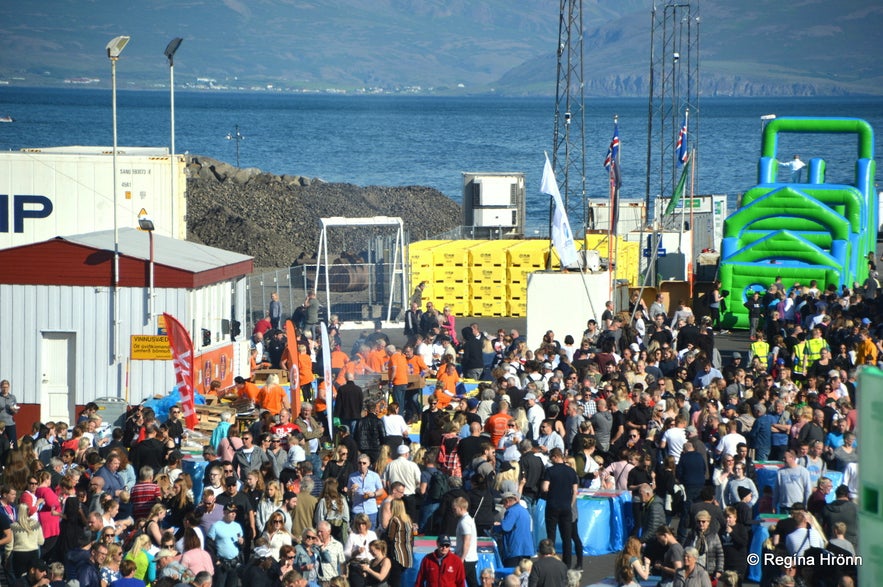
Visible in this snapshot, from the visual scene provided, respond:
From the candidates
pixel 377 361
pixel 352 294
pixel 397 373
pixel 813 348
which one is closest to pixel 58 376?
pixel 377 361

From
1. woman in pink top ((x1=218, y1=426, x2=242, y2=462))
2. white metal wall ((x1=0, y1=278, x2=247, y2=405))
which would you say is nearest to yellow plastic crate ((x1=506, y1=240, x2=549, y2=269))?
white metal wall ((x1=0, y1=278, x2=247, y2=405))

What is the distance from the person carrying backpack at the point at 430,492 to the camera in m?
12.9

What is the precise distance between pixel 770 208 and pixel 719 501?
17239 millimetres

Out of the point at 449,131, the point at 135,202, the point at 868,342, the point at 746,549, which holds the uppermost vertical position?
the point at 449,131

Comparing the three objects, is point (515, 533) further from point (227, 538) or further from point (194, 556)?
point (194, 556)

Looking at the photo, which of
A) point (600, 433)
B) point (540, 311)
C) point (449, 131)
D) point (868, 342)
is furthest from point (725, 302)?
point (449, 131)

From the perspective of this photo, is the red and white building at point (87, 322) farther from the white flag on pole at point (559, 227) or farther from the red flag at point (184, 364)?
the white flag on pole at point (559, 227)

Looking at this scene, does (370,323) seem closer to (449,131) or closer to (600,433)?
(600,433)

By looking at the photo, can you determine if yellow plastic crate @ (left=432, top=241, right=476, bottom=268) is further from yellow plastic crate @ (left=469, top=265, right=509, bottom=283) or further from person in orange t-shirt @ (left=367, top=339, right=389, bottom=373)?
person in orange t-shirt @ (left=367, top=339, right=389, bottom=373)

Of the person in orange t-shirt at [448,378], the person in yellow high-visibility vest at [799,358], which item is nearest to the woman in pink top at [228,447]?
the person in orange t-shirt at [448,378]

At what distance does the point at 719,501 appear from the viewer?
12.7 m

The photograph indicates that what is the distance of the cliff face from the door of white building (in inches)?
1041

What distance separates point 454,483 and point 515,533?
4.09 ft

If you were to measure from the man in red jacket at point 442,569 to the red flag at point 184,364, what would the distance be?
7.07 metres
